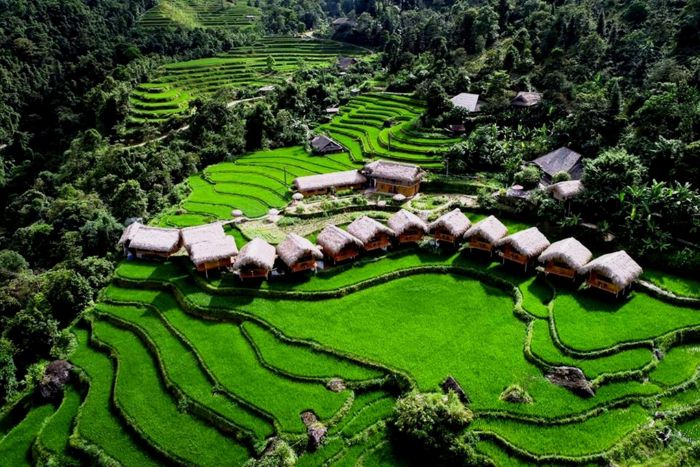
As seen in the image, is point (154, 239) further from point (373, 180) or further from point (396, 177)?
point (373, 180)

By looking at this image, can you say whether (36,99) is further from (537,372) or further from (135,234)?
(537,372)

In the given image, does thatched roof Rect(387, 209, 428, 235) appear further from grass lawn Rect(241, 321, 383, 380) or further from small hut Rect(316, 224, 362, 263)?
grass lawn Rect(241, 321, 383, 380)

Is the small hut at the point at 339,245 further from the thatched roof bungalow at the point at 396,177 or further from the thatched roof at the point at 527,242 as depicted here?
the thatched roof bungalow at the point at 396,177

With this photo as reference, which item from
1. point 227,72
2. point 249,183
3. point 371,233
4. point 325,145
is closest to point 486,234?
point 371,233

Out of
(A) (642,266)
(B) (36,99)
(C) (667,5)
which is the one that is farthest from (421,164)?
(B) (36,99)

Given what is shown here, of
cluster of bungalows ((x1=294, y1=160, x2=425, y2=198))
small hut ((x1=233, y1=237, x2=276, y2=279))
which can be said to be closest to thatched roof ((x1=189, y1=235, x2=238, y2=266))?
small hut ((x1=233, y1=237, x2=276, y2=279))

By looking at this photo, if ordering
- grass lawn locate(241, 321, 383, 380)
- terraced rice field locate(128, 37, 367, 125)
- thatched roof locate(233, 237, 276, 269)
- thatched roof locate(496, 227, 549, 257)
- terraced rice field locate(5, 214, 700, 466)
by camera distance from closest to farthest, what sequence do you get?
terraced rice field locate(5, 214, 700, 466) < grass lawn locate(241, 321, 383, 380) < thatched roof locate(496, 227, 549, 257) < thatched roof locate(233, 237, 276, 269) < terraced rice field locate(128, 37, 367, 125)

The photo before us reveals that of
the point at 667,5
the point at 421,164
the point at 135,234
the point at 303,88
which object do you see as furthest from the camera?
the point at 303,88

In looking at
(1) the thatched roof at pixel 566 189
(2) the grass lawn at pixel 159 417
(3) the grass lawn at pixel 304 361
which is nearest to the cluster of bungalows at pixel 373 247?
(1) the thatched roof at pixel 566 189
